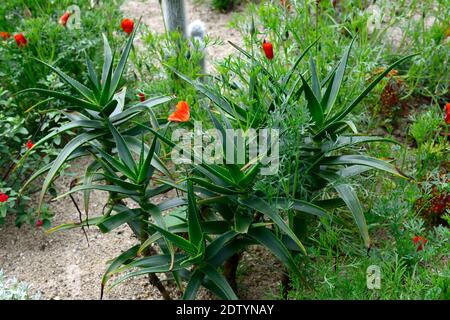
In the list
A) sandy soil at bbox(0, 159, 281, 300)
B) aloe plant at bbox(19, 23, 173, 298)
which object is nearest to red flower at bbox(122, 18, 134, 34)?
aloe plant at bbox(19, 23, 173, 298)

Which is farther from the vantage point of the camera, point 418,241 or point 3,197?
point 3,197

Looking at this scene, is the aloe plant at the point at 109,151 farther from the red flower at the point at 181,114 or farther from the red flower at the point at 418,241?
the red flower at the point at 418,241

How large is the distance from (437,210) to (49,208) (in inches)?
77.7

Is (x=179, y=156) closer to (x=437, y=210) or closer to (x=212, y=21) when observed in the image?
(x=437, y=210)

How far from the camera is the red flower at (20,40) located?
3318 millimetres

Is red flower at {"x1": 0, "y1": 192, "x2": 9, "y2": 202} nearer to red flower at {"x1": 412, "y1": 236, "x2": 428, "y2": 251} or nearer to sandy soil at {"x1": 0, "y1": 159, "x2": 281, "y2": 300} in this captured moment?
sandy soil at {"x1": 0, "y1": 159, "x2": 281, "y2": 300}

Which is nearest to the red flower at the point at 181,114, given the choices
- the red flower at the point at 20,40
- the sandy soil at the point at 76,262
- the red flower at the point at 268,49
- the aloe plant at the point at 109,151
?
the aloe plant at the point at 109,151

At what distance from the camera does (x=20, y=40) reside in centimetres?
333

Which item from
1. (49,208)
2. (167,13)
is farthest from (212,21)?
(49,208)

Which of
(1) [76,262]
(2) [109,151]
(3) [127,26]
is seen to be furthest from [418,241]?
(3) [127,26]

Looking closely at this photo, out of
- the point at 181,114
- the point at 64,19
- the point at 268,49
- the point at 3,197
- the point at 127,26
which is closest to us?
the point at 181,114

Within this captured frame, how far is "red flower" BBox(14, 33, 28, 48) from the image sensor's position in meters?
3.32

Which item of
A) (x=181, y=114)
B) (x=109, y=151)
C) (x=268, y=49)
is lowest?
(x=109, y=151)

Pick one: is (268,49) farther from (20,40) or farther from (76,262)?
(20,40)
